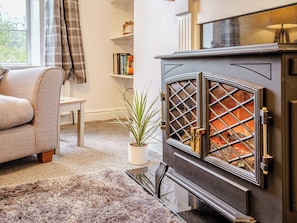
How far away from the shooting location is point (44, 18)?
3564 millimetres

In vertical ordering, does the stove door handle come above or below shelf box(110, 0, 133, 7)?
below

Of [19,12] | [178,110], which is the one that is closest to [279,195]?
[178,110]

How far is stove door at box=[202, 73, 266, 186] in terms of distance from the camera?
111 centimetres

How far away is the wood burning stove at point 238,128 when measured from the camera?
103 cm

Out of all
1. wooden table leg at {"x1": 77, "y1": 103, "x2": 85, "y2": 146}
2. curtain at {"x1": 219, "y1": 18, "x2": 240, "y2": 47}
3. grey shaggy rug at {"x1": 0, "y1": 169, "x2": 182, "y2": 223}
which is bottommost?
grey shaggy rug at {"x1": 0, "y1": 169, "x2": 182, "y2": 223}

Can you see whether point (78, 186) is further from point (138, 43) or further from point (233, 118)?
point (138, 43)

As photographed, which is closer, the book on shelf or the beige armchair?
the beige armchair

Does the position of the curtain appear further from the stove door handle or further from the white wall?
the stove door handle

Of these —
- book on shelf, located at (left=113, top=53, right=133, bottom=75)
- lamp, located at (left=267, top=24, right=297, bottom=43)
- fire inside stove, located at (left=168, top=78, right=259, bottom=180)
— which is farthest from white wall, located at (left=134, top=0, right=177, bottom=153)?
book on shelf, located at (left=113, top=53, right=133, bottom=75)

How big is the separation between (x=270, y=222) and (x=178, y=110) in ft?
2.38

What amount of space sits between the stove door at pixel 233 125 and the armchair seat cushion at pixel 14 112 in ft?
4.00

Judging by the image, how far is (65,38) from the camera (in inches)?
139

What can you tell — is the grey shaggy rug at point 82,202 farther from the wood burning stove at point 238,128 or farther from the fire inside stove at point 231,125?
the fire inside stove at point 231,125

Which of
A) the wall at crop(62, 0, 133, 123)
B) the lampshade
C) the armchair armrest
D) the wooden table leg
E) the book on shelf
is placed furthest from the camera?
the wall at crop(62, 0, 133, 123)
